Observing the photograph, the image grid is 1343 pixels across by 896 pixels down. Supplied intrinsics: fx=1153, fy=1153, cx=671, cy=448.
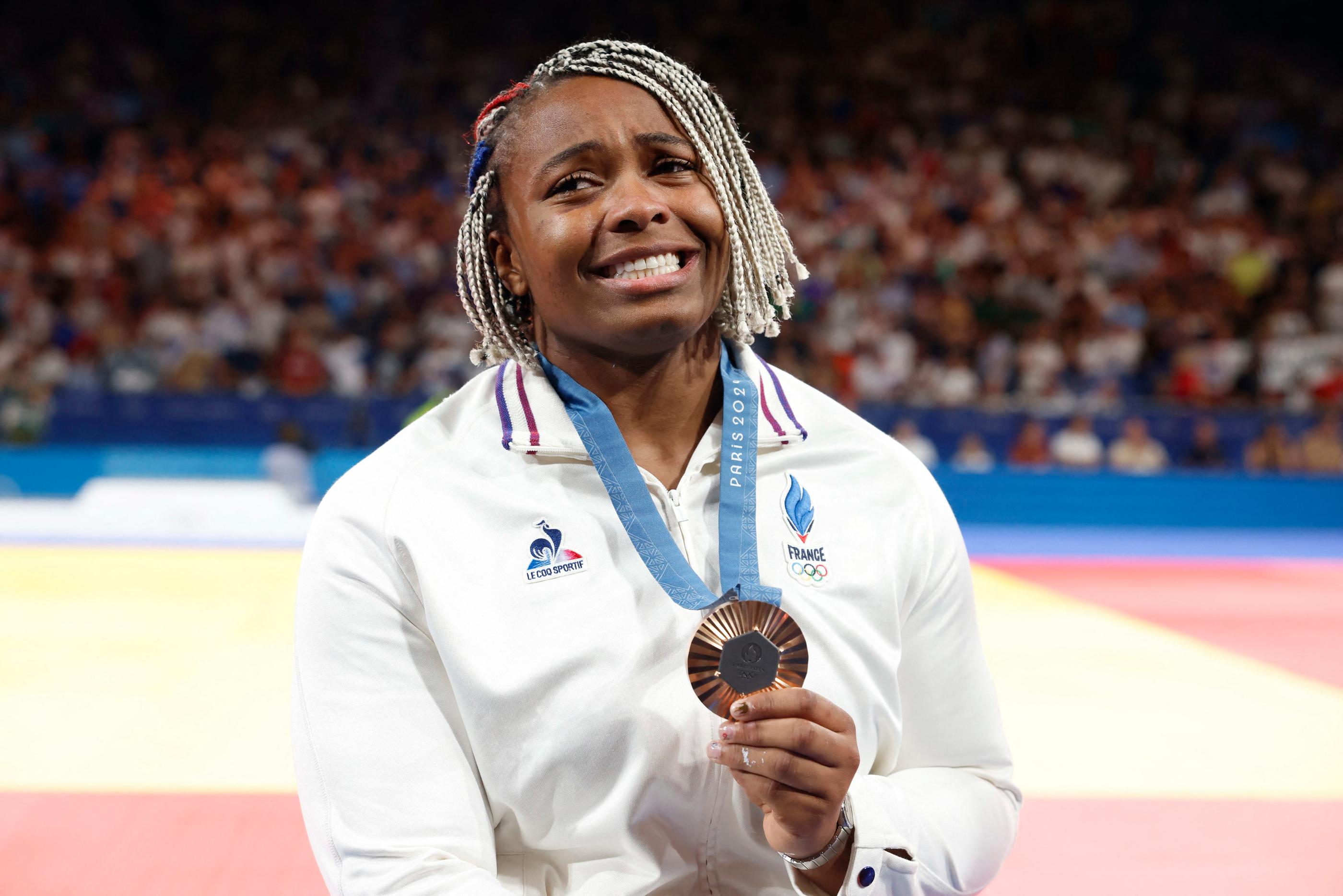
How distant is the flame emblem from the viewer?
74.9 inches

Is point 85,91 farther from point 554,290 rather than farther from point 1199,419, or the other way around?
point 554,290

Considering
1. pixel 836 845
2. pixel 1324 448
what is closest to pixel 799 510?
pixel 836 845

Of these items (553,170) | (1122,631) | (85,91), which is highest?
(85,91)

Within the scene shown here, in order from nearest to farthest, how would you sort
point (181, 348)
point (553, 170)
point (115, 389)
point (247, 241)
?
point (553, 170) < point (115, 389) < point (181, 348) < point (247, 241)

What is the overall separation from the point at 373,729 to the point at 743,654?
0.56m

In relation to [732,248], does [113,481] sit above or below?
below

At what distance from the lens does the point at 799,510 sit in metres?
1.92

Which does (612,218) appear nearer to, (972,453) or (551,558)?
(551,558)

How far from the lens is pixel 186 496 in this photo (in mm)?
9898

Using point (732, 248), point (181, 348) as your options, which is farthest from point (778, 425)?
point (181, 348)

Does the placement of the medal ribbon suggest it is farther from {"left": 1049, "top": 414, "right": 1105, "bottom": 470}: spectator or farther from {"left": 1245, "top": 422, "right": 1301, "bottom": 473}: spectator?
{"left": 1245, "top": 422, "right": 1301, "bottom": 473}: spectator

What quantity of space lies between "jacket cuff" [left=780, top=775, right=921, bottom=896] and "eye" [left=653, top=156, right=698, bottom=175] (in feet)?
3.35

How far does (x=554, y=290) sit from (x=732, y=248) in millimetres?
361

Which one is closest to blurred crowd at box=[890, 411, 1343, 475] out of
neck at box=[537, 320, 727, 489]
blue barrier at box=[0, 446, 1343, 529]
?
blue barrier at box=[0, 446, 1343, 529]
